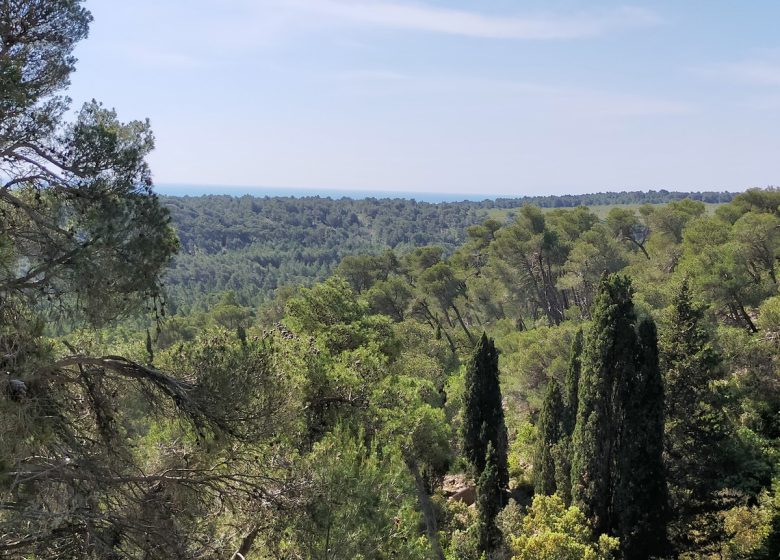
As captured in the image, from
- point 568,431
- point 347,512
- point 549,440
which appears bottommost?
point 549,440

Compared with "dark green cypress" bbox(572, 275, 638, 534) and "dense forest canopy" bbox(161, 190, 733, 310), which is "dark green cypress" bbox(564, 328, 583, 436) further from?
"dense forest canopy" bbox(161, 190, 733, 310)

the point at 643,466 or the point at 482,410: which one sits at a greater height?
the point at 643,466

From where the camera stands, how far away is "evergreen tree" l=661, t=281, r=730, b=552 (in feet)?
47.5

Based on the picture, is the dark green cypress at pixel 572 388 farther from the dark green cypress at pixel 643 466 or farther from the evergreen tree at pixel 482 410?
the dark green cypress at pixel 643 466

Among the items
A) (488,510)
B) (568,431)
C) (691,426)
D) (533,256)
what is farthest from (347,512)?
(533,256)

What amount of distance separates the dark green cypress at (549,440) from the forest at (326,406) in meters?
0.06

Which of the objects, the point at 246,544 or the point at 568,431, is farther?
the point at 568,431

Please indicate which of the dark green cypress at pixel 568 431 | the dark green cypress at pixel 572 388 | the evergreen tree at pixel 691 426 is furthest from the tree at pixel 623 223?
the evergreen tree at pixel 691 426

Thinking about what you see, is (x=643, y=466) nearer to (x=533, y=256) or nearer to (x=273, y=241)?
(x=533, y=256)

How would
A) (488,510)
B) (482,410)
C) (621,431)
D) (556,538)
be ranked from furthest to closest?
(482,410)
(488,510)
(621,431)
(556,538)

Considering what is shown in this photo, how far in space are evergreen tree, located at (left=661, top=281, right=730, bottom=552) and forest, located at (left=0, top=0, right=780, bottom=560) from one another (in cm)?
6

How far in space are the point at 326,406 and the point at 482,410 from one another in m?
10.3

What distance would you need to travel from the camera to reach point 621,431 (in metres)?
14.3

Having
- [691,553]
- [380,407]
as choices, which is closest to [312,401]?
[380,407]
